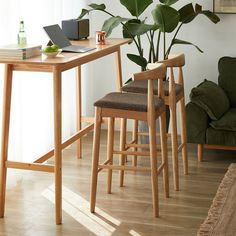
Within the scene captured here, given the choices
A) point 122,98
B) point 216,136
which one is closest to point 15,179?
point 122,98

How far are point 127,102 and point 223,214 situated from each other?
110 centimetres

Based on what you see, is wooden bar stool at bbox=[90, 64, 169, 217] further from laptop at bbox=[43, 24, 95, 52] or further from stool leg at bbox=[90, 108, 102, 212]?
laptop at bbox=[43, 24, 95, 52]

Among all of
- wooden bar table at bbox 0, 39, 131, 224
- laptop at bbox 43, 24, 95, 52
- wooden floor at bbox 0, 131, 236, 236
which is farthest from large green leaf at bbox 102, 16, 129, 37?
wooden floor at bbox 0, 131, 236, 236

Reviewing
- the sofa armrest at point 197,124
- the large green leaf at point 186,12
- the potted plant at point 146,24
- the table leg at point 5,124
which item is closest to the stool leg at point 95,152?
the table leg at point 5,124

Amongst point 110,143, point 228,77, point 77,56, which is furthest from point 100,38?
point 228,77

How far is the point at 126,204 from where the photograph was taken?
14.1ft

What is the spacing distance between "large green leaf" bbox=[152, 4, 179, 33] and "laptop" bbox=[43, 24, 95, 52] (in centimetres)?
80

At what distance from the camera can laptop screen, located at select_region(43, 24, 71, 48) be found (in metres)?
4.41

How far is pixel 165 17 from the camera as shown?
16.6 ft

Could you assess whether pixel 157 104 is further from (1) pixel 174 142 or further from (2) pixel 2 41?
(2) pixel 2 41

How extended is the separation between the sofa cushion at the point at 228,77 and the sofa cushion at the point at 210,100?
0.86 feet

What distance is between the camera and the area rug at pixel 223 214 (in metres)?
3.00

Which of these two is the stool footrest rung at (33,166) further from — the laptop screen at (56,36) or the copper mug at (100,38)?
the copper mug at (100,38)

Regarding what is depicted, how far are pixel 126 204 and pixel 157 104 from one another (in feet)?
2.29
